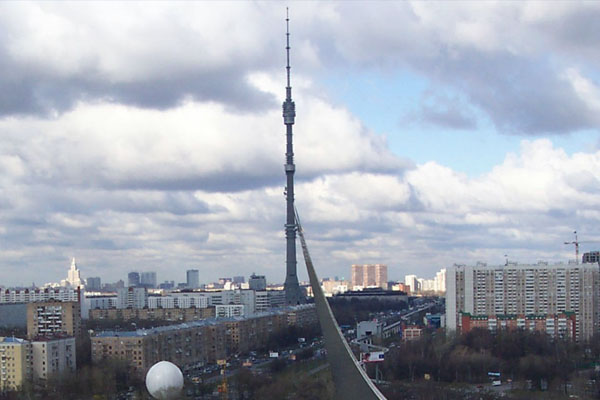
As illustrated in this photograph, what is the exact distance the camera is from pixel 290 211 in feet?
146

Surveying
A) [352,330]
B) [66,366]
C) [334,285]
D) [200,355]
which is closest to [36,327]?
[200,355]

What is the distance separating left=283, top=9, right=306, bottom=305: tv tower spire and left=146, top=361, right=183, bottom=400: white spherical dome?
27.1m

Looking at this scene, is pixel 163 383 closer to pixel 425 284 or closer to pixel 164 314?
pixel 164 314

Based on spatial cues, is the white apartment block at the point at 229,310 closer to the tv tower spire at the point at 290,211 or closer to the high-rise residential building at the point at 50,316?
the tv tower spire at the point at 290,211

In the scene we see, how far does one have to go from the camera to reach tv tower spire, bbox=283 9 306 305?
142 ft

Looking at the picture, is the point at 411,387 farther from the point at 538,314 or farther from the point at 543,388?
the point at 538,314

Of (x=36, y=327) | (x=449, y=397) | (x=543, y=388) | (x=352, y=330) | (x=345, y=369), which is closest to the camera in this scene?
(x=345, y=369)

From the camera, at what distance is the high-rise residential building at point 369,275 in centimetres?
9250

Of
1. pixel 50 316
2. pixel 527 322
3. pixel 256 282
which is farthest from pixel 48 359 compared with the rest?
pixel 256 282

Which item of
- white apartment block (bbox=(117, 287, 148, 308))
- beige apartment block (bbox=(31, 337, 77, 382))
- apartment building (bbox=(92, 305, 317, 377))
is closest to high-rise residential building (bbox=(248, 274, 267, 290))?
white apartment block (bbox=(117, 287, 148, 308))

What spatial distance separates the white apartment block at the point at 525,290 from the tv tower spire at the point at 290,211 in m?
13.3

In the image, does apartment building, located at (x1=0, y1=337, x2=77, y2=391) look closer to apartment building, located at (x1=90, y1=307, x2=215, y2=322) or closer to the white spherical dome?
the white spherical dome

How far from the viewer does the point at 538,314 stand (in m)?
30.7

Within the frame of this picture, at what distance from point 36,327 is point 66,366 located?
8763 mm
